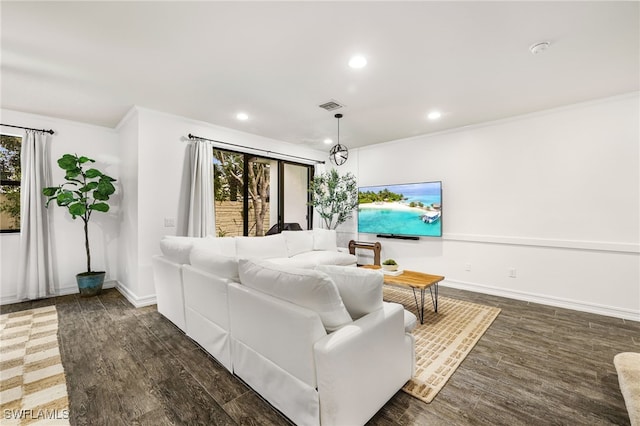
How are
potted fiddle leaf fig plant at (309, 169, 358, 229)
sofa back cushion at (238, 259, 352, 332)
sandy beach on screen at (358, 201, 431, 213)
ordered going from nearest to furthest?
sofa back cushion at (238, 259, 352, 332) → sandy beach on screen at (358, 201, 431, 213) → potted fiddle leaf fig plant at (309, 169, 358, 229)

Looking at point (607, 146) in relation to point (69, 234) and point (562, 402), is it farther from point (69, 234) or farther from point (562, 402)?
point (69, 234)

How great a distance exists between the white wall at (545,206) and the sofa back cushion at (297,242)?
6.45 ft

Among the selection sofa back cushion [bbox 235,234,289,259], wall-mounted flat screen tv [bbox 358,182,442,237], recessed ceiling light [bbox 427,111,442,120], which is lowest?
sofa back cushion [bbox 235,234,289,259]

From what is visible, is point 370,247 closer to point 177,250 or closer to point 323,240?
point 323,240

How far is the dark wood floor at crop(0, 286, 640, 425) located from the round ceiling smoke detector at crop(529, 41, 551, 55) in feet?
8.73

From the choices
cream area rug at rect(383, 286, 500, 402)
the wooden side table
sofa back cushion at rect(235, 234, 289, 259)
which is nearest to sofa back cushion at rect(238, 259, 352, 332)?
cream area rug at rect(383, 286, 500, 402)

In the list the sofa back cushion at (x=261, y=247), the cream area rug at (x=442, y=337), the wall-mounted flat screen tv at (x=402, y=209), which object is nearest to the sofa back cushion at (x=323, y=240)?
the sofa back cushion at (x=261, y=247)

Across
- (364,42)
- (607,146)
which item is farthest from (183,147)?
(607,146)

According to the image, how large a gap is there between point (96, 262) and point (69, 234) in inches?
22.6

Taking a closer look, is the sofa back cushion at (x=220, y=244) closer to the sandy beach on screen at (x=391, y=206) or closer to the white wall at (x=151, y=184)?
the white wall at (x=151, y=184)

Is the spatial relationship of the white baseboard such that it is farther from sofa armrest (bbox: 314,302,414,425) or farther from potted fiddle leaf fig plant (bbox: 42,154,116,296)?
potted fiddle leaf fig plant (bbox: 42,154,116,296)

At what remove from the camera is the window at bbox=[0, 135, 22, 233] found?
12.8ft

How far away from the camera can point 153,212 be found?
3.87 metres

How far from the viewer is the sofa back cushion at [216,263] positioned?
2193mm
